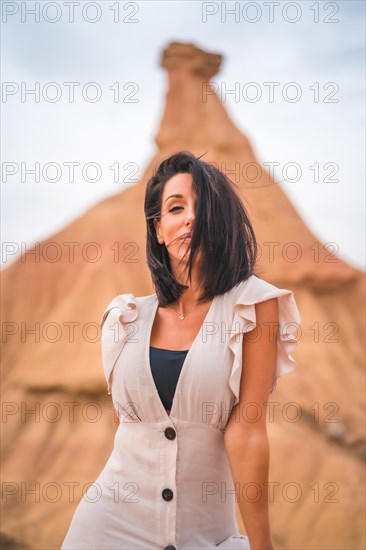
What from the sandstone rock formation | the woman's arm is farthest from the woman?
the sandstone rock formation

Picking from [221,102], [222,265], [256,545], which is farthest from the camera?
[221,102]

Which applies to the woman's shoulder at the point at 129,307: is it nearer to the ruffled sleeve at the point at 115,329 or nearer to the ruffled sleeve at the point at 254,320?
the ruffled sleeve at the point at 115,329

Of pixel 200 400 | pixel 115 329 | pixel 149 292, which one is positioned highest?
pixel 149 292

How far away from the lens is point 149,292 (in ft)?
40.5

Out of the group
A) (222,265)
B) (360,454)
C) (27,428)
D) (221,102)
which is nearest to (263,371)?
(222,265)

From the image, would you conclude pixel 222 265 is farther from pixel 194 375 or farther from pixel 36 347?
pixel 36 347

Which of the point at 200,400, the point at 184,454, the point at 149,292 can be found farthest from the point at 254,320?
the point at 149,292

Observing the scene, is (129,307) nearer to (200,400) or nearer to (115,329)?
(115,329)

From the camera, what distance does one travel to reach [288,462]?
10859mm

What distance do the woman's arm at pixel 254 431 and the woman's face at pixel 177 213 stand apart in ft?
0.92

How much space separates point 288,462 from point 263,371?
30.7ft

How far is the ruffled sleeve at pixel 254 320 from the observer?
1863mm

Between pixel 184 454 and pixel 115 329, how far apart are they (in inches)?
14.8

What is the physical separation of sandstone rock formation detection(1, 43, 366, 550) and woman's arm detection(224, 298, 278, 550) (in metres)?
8.76
